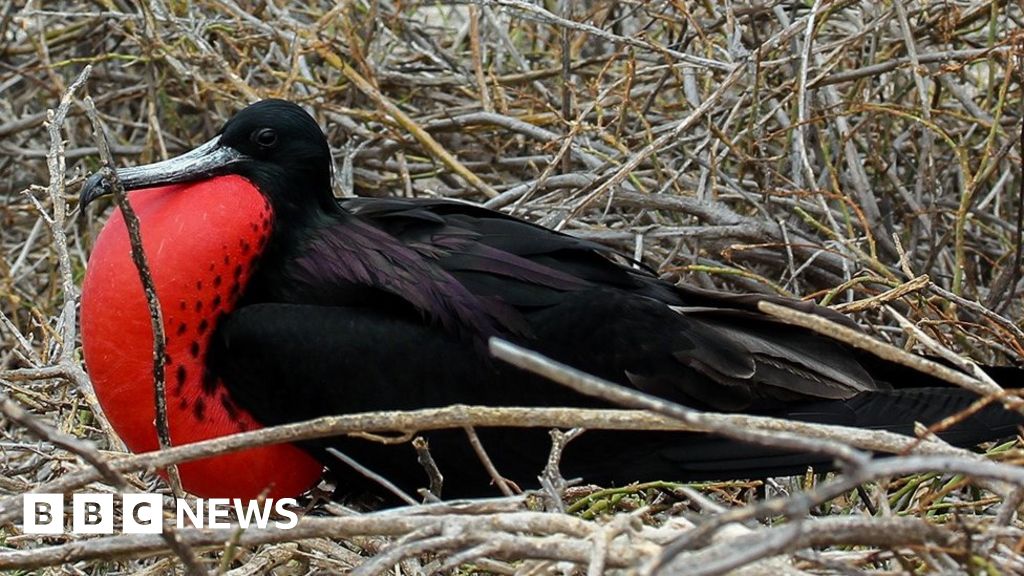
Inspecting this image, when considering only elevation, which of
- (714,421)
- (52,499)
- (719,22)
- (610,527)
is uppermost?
(719,22)

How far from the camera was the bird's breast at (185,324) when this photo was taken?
2.36 m

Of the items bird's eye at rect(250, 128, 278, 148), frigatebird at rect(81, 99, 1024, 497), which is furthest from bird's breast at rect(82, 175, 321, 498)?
bird's eye at rect(250, 128, 278, 148)

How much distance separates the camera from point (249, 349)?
2447 millimetres

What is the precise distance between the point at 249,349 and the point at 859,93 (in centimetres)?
153

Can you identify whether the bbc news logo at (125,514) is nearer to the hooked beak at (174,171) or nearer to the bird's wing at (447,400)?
the bird's wing at (447,400)

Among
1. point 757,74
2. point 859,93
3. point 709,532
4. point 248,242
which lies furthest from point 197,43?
point 709,532

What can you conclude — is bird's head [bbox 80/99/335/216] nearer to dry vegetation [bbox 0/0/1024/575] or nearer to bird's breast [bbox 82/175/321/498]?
bird's breast [bbox 82/175/321/498]

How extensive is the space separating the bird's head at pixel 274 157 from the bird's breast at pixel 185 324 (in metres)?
0.06

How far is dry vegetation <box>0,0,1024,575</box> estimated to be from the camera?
2.62 m

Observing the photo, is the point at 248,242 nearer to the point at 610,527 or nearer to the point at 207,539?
the point at 207,539

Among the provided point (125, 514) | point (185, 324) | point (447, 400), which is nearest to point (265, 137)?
point (185, 324)

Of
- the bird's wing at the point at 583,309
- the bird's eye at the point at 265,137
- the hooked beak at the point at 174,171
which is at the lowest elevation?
the bird's wing at the point at 583,309

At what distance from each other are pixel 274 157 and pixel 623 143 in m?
0.91

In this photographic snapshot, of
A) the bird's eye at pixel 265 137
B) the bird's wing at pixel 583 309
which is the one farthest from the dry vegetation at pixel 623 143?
the bird's eye at pixel 265 137
